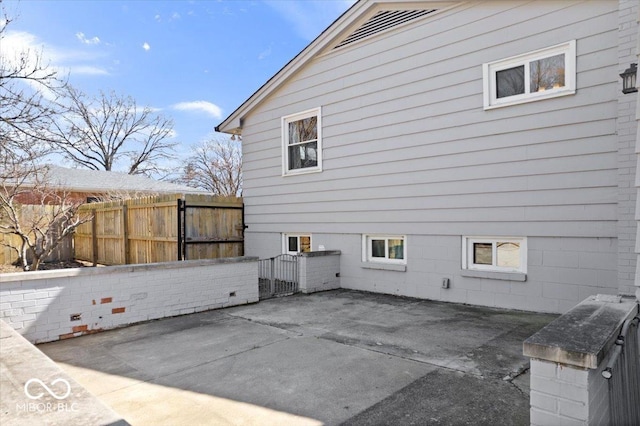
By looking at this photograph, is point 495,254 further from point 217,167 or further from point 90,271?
point 217,167

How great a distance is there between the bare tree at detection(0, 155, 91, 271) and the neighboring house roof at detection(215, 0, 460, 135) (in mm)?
5609

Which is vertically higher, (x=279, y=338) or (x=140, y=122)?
(x=140, y=122)

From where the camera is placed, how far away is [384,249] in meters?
7.97

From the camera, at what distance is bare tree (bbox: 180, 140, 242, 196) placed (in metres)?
27.2

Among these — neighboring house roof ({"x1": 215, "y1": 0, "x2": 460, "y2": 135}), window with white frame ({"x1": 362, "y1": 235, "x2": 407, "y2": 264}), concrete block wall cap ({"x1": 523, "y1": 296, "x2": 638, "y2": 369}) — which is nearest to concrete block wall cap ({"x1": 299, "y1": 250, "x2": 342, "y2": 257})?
window with white frame ({"x1": 362, "y1": 235, "x2": 407, "y2": 264})

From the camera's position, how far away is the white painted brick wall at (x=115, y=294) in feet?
15.7

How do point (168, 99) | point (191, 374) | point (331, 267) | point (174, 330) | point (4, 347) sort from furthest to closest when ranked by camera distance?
point (168, 99) < point (331, 267) < point (174, 330) < point (191, 374) < point (4, 347)

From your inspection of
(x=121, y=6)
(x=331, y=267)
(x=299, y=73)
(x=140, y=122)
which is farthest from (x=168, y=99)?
(x=331, y=267)

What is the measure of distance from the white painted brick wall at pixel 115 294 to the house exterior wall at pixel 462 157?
9.03ft

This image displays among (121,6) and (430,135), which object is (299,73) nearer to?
(430,135)

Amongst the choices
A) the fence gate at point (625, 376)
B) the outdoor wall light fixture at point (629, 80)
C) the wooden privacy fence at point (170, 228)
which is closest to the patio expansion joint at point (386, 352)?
the fence gate at point (625, 376)

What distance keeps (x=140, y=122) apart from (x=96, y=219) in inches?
832

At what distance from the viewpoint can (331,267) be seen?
27.5 feet

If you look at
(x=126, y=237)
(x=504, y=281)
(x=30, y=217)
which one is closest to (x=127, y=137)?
(x=30, y=217)
